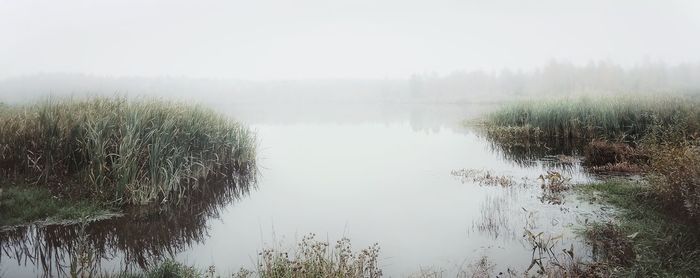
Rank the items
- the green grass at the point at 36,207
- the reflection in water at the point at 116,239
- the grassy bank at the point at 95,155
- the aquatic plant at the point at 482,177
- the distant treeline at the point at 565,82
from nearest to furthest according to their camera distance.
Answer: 1. the reflection in water at the point at 116,239
2. the green grass at the point at 36,207
3. the grassy bank at the point at 95,155
4. the aquatic plant at the point at 482,177
5. the distant treeline at the point at 565,82


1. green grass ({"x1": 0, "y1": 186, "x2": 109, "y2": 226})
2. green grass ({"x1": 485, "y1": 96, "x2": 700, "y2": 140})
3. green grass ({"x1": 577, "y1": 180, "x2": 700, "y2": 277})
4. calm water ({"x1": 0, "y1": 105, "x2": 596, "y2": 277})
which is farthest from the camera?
green grass ({"x1": 485, "y1": 96, "x2": 700, "y2": 140})

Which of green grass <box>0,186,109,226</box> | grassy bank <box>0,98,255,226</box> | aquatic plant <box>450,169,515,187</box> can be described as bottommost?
aquatic plant <box>450,169,515,187</box>

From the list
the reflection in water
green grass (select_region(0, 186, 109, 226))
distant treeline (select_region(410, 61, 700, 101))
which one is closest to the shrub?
the reflection in water

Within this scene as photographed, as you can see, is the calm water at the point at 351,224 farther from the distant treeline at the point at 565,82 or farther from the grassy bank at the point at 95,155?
the distant treeline at the point at 565,82

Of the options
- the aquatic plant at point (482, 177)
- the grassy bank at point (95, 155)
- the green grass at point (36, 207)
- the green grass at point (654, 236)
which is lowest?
the aquatic plant at point (482, 177)

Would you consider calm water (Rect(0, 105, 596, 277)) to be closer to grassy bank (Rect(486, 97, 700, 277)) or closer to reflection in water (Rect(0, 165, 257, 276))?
reflection in water (Rect(0, 165, 257, 276))

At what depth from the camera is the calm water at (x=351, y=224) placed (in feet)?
20.8

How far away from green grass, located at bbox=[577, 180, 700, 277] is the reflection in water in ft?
20.2

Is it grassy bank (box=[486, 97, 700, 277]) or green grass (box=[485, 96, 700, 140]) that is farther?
green grass (box=[485, 96, 700, 140])

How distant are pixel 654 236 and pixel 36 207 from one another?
9510 mm

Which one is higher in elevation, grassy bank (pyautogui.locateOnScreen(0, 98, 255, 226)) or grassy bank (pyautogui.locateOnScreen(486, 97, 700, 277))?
grassy bank (pyautogui.locateOnScreen(0, 98, 255, 226))

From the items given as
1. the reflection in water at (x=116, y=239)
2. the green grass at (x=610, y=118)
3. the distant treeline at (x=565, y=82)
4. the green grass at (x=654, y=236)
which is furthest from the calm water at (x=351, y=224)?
the distant treeline at (x=565, y=82)

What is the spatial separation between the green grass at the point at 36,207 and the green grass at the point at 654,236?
26.2ft

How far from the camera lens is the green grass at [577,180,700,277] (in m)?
5.21
